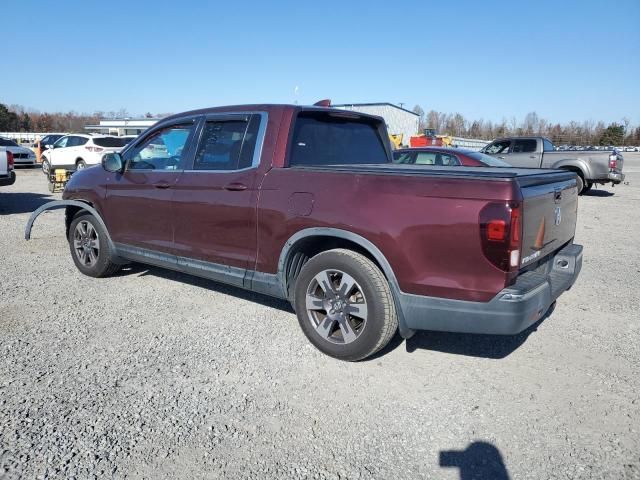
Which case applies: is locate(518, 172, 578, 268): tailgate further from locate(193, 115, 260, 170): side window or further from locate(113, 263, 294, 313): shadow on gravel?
locate(113, 263, 294, 313): shadow on gravel

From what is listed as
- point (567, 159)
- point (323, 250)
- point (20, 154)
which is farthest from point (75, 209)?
point (20, 154)

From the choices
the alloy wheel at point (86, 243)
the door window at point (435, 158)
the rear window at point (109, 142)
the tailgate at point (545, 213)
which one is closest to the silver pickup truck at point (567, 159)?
the door window at point (435, 158)

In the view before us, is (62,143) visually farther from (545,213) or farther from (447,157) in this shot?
(545,213)

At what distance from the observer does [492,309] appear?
9.58ft

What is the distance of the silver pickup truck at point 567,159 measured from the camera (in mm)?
13961

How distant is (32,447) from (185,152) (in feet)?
9.07

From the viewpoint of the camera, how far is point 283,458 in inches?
99.2

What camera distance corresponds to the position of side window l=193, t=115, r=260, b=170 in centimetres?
406

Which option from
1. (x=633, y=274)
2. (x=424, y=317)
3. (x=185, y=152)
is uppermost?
(x=185, y=152)

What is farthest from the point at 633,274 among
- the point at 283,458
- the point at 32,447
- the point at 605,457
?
the point at 32,447

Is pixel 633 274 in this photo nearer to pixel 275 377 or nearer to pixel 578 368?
pixel 578 368

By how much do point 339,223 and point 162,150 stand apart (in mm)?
2402

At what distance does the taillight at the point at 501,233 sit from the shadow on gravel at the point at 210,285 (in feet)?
7.55

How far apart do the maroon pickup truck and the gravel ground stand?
1.46ft
